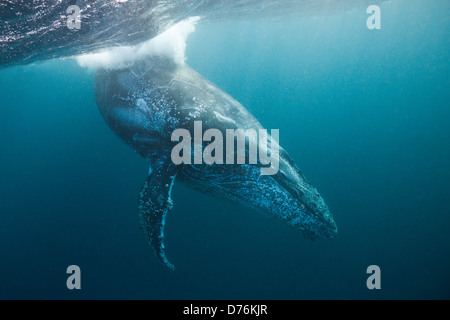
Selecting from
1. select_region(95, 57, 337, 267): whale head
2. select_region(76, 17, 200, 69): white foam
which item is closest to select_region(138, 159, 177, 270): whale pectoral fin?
select_region(95, 57, 337, 267): whale head

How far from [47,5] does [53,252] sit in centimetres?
2328

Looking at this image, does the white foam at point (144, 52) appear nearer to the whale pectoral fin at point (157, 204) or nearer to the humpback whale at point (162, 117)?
the humpback whale at point (162, 117)

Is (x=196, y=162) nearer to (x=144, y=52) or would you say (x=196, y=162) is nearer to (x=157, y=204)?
(x=157, y=204)

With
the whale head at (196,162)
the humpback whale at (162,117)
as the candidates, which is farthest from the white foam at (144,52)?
the whale head at (196,162)

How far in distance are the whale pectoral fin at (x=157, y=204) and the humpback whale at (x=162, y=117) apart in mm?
17

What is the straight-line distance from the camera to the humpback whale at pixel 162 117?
13.0ft

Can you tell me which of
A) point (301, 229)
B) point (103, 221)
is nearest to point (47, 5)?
point (301, 229)

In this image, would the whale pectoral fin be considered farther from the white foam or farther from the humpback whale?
the white foam

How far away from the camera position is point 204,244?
17.2 m

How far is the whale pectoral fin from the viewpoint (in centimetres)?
390

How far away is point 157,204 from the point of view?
154 inches

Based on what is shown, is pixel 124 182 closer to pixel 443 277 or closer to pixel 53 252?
pixel 53 252

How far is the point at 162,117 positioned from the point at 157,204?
164 cm

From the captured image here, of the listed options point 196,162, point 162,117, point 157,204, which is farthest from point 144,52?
point 157,204
